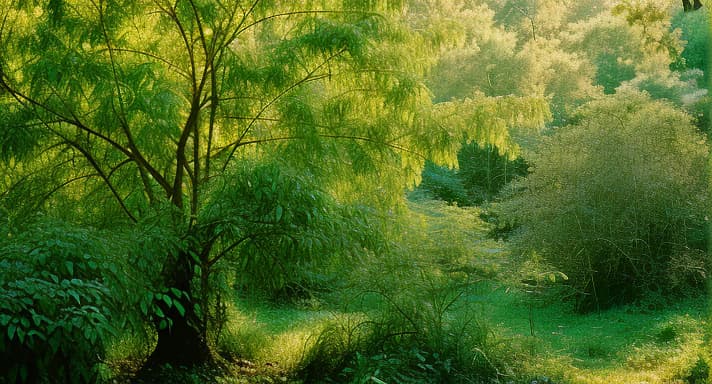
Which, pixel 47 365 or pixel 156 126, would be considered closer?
pixel 47 365

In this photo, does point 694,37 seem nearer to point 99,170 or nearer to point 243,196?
point 243,196

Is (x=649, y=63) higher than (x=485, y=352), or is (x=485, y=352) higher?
(x=649, y=63)

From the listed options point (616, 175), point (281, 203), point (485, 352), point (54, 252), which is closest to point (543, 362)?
point (485, 352)

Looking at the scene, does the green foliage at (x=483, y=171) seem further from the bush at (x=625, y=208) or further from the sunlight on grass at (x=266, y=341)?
the sunlight on grass at (x=266, y=341)

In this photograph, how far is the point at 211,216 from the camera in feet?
15.8

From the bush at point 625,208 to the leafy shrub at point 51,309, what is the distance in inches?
342

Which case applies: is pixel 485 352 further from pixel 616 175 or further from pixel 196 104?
pixel 616 175

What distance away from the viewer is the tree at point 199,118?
4945 millimetres

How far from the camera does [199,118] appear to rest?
5898 mm

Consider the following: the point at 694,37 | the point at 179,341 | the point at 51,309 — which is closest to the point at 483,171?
the point at 694,37

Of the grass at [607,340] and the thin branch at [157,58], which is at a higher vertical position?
the thin branch at [157,58]

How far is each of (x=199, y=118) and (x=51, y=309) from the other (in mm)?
2971

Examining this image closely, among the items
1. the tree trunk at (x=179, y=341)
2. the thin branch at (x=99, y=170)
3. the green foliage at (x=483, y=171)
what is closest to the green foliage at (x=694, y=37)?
the green foliage at (x=483, y=171)

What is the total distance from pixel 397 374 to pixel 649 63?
16967 mm
